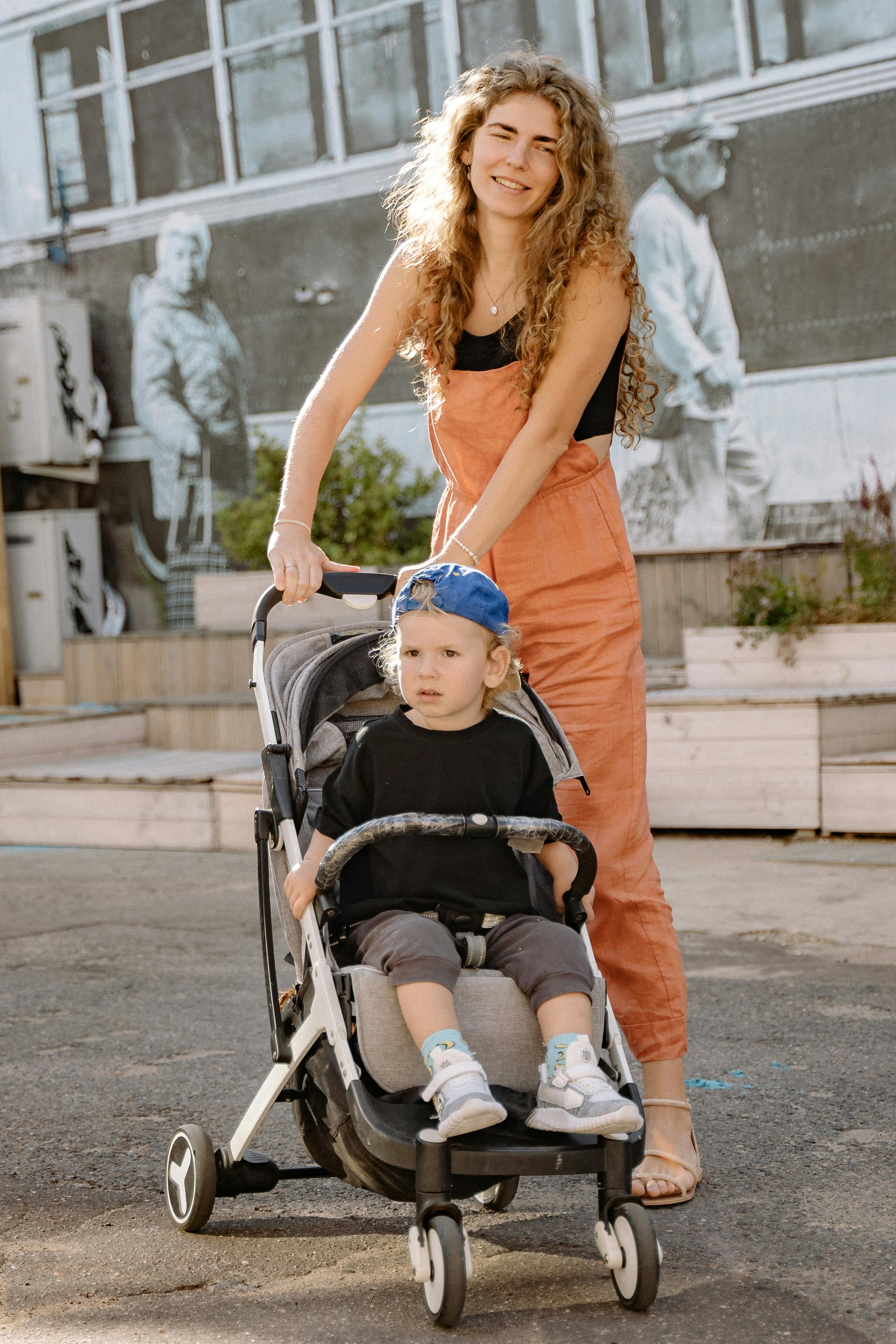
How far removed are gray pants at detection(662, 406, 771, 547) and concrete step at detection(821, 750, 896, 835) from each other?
250cm

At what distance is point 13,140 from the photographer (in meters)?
10.4

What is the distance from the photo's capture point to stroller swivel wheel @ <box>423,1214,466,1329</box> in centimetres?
187

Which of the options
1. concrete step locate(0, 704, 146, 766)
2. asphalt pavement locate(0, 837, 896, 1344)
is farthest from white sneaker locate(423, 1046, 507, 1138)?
concrete step locate(0, 704, 146, 766)

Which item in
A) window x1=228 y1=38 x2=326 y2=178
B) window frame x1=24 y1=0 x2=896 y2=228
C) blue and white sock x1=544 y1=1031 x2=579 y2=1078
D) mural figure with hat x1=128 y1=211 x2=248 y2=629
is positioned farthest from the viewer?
mural figure with hat x1=128 y1=211 x2=248 y2=629

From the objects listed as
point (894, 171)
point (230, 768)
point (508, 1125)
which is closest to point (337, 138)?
point (894, 171)

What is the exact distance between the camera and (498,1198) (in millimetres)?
2436

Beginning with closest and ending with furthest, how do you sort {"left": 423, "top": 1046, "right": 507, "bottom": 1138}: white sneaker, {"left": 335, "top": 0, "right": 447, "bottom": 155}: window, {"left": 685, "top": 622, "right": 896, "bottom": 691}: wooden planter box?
{"left": 423, "top": 1046, "right": 507, "bottom": 1138}: white sneaker → {"left": 685, "top": 622, "right": 896, "bottom": 691}: wooden planter box → {"left": 335, "top": 0, "right": 447, "bottom": 155}: window

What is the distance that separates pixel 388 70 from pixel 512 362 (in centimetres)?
728

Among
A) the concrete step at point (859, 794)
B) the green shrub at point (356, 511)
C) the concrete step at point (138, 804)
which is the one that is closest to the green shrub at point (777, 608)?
the concrete step at point (859, 794)

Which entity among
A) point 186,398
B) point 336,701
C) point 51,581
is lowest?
point 336,701

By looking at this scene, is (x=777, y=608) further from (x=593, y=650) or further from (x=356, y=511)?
(x=593, y=650)

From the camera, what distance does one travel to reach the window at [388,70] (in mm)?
8828

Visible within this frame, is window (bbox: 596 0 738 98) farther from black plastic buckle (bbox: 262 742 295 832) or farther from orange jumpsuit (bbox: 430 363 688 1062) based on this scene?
black plastic buckle (bbox: 262 742 295 832)

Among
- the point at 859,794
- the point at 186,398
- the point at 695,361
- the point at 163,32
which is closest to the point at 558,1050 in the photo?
the point at 859,794
